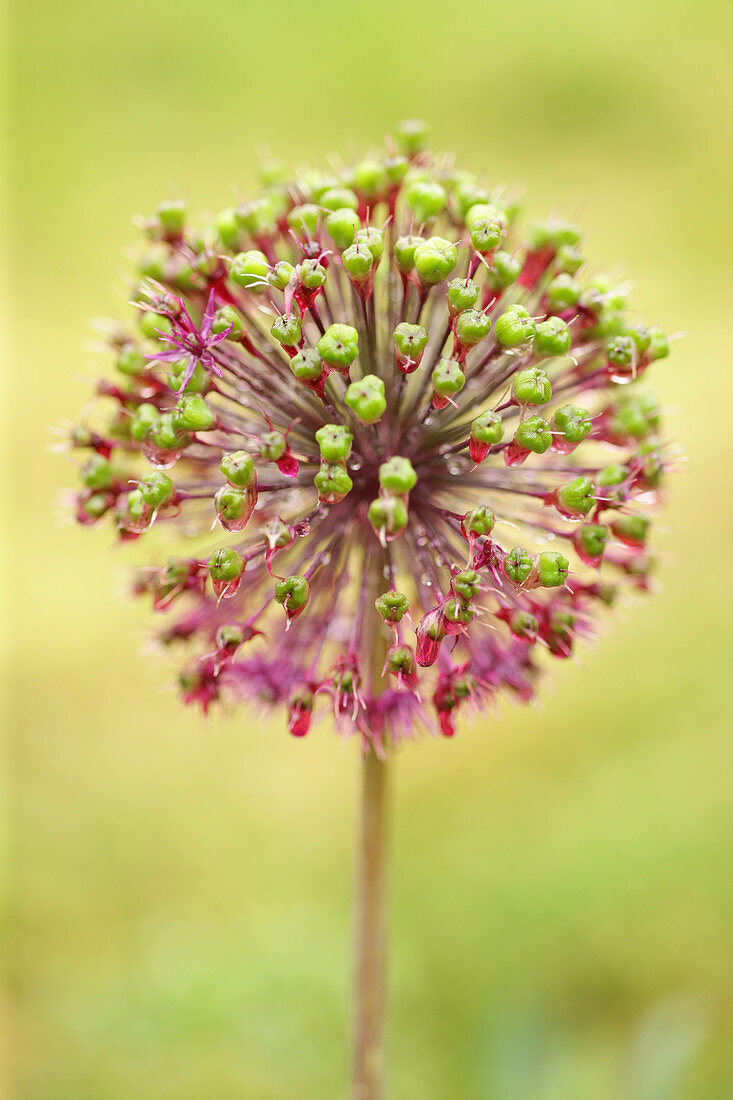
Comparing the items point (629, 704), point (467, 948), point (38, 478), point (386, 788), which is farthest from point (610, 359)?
point (38, 478)

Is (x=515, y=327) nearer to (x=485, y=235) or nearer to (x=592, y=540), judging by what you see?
(x=485, y=235)

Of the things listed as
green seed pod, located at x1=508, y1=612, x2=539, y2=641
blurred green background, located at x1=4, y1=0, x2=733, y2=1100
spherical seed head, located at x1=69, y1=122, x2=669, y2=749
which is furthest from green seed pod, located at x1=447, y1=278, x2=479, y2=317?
blurred green background, located at x1=4, y1=0, x2=733, y2=1100

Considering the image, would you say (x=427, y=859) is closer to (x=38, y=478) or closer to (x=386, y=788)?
(x=386, y=788)

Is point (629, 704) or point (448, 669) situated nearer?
point (448, 669)

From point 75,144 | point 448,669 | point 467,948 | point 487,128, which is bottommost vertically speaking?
point 467,948

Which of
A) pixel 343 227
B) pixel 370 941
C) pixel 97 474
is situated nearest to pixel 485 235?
pixel 343 227

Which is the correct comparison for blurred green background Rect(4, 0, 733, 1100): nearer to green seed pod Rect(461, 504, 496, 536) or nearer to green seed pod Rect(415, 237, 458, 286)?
green seed pod Rect(461, 504, 496, 536)

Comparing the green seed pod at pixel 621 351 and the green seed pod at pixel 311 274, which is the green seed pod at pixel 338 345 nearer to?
the green seed pod at pixel 311 274
